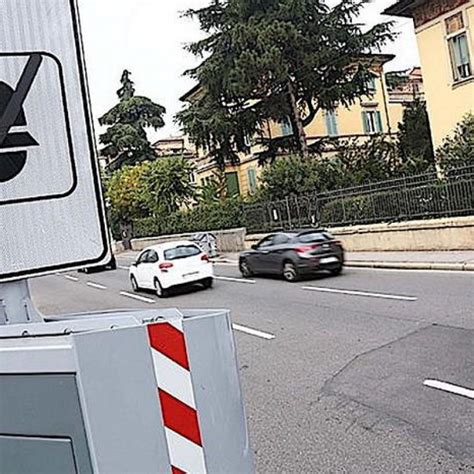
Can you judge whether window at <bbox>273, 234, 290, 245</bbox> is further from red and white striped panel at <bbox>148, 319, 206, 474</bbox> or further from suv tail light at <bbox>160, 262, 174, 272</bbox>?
red and white striped panel at <bbox>148, 319, 206, 474</bbox>

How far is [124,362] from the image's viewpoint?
1810 mm

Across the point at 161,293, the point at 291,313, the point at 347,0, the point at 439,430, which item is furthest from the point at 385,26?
the point at 439,430

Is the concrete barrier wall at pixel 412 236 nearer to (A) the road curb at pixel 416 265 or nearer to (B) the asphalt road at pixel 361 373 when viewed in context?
(A) the road curb at pixel 416 265

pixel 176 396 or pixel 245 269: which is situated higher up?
pixel 176 396

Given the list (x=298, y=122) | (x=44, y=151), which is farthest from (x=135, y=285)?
(x=44, y=151)

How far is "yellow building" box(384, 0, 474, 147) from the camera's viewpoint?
82.4 feet

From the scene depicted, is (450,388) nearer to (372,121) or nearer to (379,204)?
(379,204)

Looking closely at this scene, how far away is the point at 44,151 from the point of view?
2.00m

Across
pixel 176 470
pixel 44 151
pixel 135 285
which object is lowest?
pixel 135 285

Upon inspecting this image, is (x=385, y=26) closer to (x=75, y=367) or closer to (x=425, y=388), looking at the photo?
(x=425, y=388)

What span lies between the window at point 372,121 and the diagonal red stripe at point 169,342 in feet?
160

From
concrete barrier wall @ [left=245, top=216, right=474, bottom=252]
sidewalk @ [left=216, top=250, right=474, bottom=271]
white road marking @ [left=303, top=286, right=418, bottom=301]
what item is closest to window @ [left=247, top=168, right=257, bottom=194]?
concrete barrier wall @ [left=245, top=216, right=474, bottom=252]

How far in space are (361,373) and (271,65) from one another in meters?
25.4

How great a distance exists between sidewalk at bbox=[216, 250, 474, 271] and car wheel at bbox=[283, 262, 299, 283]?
8.83 feet
